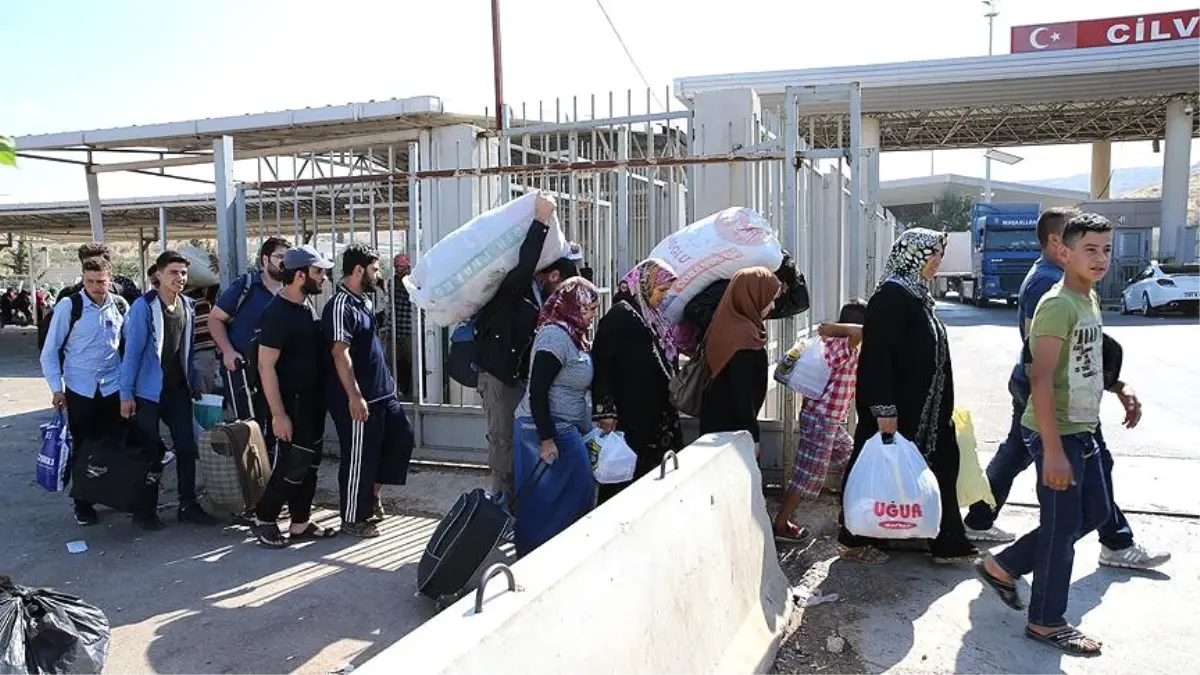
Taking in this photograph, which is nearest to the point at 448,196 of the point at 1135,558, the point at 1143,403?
the point at 1135,558

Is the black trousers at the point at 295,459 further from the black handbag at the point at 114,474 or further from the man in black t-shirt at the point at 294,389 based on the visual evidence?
the black handbag at the point at 114,474

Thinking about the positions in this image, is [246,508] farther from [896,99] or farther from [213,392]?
[896,99]

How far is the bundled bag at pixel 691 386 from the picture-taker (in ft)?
14.8

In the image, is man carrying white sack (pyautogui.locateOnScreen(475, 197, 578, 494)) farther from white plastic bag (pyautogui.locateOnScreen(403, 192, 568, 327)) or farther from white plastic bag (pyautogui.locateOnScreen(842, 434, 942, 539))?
white plastic bag (pyautogui.locateOnScreen(842, 434, 942, 539))

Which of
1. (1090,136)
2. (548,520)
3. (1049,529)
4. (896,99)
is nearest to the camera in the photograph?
(1049,529)

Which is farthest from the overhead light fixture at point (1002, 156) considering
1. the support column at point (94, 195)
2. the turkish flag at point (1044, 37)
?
the support column at point (94, 195)

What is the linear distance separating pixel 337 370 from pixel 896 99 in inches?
803

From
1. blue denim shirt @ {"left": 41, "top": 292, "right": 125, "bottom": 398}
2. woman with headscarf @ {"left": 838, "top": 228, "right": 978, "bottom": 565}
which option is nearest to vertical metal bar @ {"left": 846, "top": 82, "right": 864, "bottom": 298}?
woman with headscarf @ {"left": 838, "top": 228, "right": 978, "bottom": 565}

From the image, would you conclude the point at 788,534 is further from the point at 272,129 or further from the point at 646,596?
the point at 272,129

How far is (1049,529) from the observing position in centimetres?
343

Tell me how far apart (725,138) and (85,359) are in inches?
175

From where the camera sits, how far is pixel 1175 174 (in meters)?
24.5

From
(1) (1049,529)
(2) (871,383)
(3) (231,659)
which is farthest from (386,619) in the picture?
(1) (1049,529)

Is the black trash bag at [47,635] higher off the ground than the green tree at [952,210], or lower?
lower
